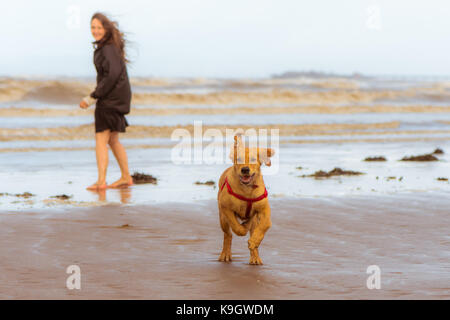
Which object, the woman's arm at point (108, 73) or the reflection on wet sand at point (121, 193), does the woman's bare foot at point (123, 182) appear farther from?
the woman's arm at point (108, 73)

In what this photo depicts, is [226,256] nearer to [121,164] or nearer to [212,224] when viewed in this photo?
[212,224]

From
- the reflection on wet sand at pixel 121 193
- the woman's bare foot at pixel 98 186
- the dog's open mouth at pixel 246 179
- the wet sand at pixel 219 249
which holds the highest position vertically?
the dog's open mouth at pixel 246 179

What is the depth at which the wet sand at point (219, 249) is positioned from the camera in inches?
162

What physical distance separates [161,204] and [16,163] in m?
4.50

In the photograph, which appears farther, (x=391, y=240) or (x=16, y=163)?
(x=16, y=163)

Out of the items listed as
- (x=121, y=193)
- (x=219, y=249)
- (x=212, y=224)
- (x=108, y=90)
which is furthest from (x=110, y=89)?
(x=219, y=249)

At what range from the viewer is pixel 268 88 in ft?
132

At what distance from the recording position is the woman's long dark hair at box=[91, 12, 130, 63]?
8.30m

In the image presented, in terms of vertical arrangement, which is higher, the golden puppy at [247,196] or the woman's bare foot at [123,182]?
the golden puppy at [247,196]

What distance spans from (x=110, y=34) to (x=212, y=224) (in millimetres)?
3262

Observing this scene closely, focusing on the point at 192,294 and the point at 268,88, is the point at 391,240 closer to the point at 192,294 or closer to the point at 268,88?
the point at 192,294

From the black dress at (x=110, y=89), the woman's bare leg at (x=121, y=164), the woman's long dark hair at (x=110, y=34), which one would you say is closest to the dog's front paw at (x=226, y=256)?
the woman's bare leg at (x=121, y=164)

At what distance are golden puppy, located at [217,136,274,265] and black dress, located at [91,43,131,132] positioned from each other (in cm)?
394
